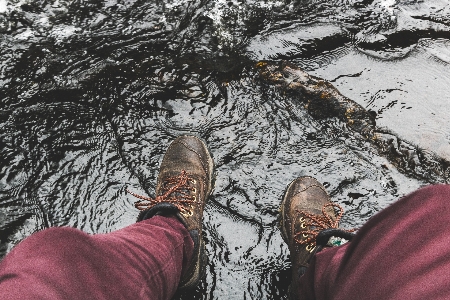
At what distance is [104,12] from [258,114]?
1.45 metres

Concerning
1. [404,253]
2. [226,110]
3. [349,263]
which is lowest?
[226,110]

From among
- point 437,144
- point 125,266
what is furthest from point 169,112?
point 437,144

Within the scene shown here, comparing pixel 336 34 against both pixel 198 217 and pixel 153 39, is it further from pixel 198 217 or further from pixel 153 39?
pixel 198 217

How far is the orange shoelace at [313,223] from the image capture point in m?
1.96

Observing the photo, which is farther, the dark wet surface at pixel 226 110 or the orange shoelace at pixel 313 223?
the dark wet surface at pixel 226 110

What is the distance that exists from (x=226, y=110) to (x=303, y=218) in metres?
0.85

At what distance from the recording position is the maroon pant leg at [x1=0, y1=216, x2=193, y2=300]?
104cm

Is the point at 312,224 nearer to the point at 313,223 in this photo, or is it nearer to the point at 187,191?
the point at 313,223

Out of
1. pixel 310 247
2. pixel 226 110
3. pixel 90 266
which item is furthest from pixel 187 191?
pixel 90 266

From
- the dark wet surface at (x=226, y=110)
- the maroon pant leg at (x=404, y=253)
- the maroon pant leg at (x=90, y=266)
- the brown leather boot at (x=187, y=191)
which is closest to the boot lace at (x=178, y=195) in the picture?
the brown leather boot at (x=187, y=191)

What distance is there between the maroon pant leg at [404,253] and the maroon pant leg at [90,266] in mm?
688

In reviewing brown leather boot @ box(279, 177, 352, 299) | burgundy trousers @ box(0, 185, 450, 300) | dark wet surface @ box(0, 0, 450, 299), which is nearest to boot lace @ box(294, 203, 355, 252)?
brown leather boot @ box(279, 177, 352, 299)

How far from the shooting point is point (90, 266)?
3.93 ft

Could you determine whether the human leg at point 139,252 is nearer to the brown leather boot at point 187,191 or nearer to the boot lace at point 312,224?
the brown leather boot at point 187,191
